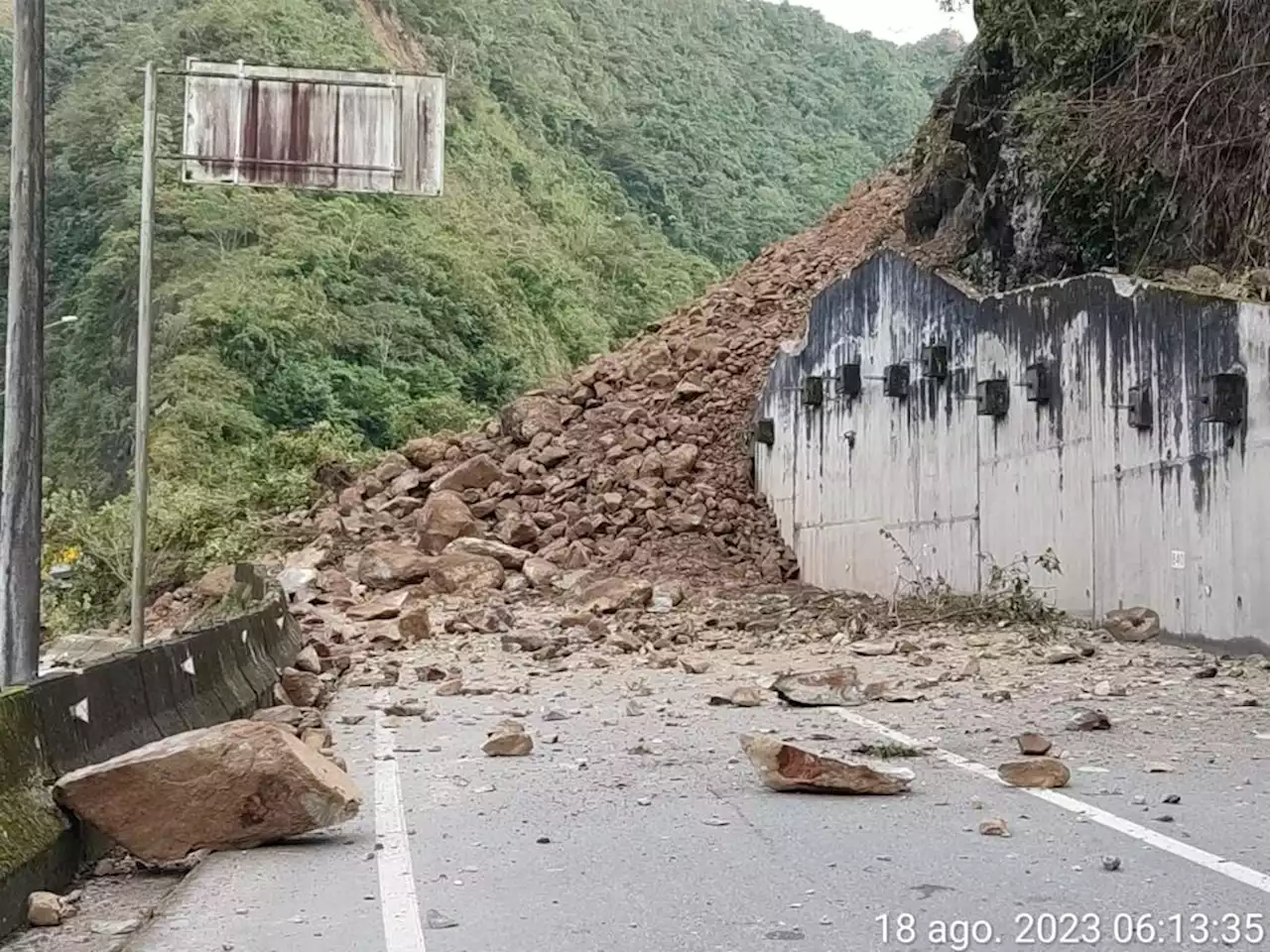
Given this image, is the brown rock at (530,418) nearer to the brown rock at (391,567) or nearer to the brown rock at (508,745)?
the brown rock at (391,567)

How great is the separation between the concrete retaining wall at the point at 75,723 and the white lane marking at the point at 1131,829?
14.4ft

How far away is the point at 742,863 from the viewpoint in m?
6.16

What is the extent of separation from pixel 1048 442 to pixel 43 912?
13.4 meters

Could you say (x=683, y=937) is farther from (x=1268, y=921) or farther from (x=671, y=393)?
(x=671, y=393)

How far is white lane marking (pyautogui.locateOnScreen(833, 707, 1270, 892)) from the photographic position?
565 cm

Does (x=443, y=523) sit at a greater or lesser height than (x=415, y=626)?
greater

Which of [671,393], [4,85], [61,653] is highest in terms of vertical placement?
[4,85]

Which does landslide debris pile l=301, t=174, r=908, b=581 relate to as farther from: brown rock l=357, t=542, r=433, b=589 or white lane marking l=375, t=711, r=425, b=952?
white lane marking l=375, t=711, r=425, b=952

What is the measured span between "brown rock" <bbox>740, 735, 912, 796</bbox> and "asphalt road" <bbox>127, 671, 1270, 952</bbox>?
7cm

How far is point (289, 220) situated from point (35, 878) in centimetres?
4959

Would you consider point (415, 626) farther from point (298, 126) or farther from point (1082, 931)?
point (1082, 931)

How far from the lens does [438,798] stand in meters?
8.09

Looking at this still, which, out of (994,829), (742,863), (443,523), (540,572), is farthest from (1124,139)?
(742,863)

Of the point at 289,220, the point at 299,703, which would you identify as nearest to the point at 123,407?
the point at 289,220
